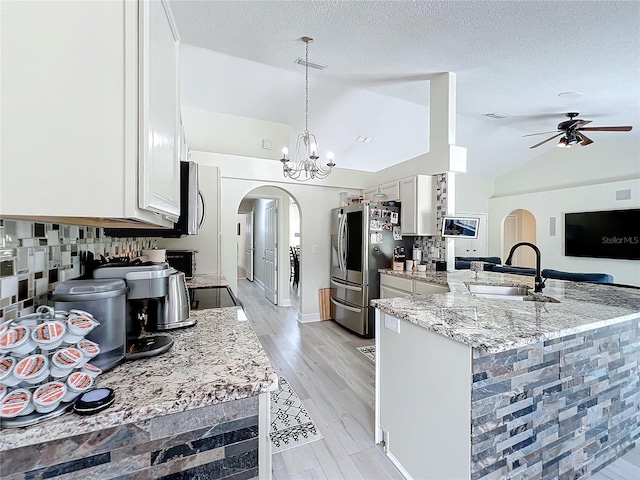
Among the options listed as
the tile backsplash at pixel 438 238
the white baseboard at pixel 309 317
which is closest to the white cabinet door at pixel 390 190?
the tile backsplash at pixel 438 238

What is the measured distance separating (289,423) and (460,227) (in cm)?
256

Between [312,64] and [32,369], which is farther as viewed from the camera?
[312,64]

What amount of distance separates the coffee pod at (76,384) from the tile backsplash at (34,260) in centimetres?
30

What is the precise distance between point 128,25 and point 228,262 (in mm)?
3482

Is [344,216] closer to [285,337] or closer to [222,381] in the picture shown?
[285,337]

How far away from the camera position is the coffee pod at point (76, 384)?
705mm

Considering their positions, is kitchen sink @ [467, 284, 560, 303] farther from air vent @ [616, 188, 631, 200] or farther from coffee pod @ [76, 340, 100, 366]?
air vent @ [616, 188, 631, 200]

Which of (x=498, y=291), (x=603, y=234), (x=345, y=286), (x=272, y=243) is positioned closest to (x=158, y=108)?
(x=498, y=291)

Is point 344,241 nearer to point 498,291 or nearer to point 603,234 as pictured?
point 498,291

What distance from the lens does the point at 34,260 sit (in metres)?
0.94

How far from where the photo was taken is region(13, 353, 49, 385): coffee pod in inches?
24.9

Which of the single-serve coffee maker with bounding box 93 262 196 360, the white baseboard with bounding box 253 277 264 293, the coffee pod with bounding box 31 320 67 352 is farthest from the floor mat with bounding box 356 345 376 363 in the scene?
the white baseboard with bounding box 253 277 264 293

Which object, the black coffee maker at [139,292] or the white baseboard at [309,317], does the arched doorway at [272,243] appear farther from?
the black coffee maker at [139,292]

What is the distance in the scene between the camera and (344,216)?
4152 mm
